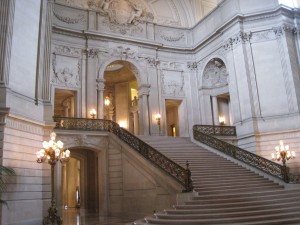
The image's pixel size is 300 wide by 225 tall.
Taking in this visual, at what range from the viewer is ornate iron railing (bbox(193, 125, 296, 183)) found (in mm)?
12809

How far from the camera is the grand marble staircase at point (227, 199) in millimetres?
8523

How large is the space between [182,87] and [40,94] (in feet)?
35.9

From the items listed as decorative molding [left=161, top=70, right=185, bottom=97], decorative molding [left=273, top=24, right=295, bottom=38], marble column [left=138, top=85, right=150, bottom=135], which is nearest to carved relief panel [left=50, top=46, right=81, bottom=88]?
marble column [left=138, top=85, right=150, bottom=135]

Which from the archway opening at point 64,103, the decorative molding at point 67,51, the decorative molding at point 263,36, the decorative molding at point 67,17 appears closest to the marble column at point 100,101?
the decorative molding at point 67,51

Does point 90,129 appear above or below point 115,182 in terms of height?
above

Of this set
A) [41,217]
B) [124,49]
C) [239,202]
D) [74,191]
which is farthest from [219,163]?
[74,191]

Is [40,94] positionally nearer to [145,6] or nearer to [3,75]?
[3,75]

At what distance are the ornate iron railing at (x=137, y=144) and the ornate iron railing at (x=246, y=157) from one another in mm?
4178

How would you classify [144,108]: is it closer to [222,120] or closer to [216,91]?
[216,91]

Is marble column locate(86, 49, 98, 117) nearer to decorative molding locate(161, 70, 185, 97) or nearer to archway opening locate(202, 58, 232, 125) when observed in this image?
decorative molding locate(161, 70, 185, 97)

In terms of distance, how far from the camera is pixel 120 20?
21172mm

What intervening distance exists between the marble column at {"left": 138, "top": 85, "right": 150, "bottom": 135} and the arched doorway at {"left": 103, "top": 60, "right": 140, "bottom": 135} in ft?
12.0

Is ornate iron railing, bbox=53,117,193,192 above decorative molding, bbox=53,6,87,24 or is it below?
below

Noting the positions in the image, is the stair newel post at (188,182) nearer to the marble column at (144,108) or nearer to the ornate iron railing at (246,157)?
the ornate iron railing at (246,157)
